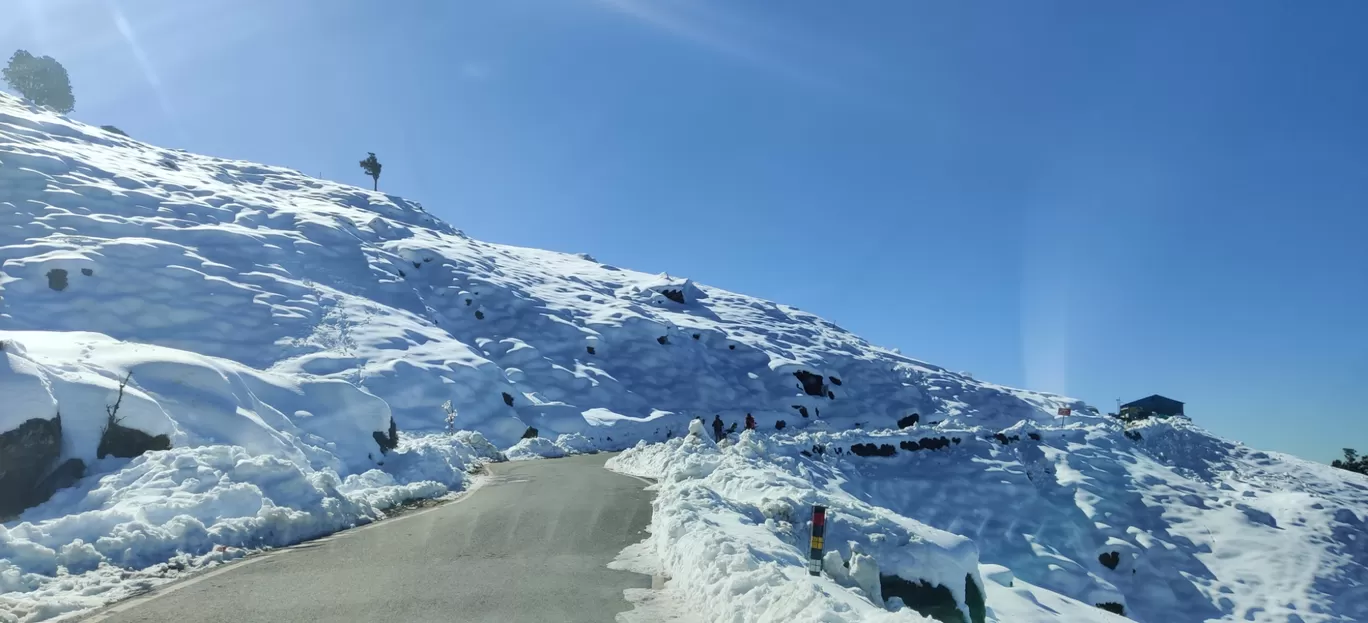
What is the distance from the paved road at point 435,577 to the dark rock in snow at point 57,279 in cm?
3670

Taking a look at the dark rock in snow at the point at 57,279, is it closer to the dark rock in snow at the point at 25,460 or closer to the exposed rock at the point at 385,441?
the exposed rock at the point at 385,441

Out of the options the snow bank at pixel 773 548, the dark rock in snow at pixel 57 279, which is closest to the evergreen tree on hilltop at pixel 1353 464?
the snow bank at pixel 773 548

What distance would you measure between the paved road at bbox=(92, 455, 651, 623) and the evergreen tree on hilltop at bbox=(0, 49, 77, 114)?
136959mm

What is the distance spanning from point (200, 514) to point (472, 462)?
54.6ft

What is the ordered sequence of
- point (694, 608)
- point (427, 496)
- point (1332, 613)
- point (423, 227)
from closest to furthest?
point (694, 608) < point (427, 496) < point (1332, 613) < point (423, 227)

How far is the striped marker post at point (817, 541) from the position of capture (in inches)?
301

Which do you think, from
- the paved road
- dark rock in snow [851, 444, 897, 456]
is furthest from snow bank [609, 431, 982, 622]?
dark rock in snow [851, 444, 897, 456]

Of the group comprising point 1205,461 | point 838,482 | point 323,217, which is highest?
point 323,217

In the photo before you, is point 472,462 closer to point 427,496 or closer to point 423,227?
point 427,496

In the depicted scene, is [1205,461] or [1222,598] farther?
[1205,461]

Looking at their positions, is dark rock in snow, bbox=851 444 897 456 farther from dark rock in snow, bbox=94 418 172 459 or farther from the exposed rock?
dark rock in snow, bbox=94 418 172 459

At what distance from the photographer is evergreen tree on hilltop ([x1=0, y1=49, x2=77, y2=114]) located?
105 meters

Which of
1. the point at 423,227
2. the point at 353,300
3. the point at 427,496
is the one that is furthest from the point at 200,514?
the point at 423,227

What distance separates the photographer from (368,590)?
7629mm
